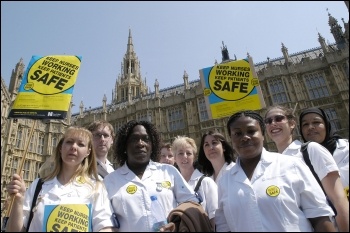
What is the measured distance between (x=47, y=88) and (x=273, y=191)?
4.30m

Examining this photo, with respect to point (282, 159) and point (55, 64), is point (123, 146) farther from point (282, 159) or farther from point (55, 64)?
point (55, 64)

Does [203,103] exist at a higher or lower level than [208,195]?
higher

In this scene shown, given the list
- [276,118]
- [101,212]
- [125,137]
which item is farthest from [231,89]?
[101,212]

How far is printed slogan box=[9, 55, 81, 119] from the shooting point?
4445 millimetres

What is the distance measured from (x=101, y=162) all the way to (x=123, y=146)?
4.88 feet

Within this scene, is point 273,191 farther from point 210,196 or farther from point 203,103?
point 203,103

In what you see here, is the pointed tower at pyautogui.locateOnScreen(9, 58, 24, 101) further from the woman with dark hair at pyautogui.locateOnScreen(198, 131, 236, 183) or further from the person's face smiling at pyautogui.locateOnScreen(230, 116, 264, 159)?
the person's face smiling at pyautogui.locateOnScreen(230, 116, 264, 159)

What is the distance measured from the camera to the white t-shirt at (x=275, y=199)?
2223mm

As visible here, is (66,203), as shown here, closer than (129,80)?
Yes

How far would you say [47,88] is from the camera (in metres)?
4.77

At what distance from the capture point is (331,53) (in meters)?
22.2

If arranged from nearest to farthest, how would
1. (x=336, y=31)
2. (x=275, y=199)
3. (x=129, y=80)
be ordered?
(x=275, y=199)
(x=336, y=31)
(x=129, y=80)

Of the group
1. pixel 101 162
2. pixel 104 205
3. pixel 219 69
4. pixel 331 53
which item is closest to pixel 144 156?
pixel 104 205

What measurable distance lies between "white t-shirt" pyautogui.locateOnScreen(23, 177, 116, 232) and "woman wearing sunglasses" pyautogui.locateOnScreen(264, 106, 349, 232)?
2.25 m
